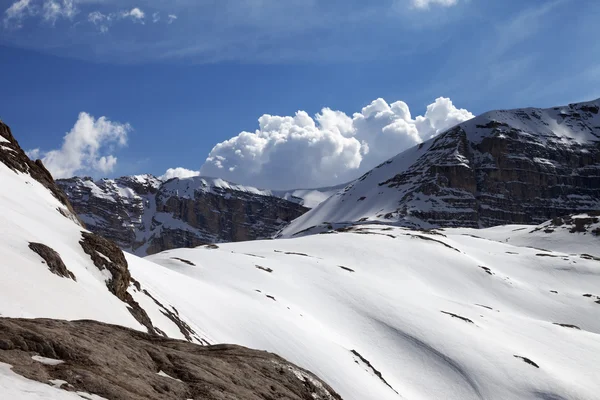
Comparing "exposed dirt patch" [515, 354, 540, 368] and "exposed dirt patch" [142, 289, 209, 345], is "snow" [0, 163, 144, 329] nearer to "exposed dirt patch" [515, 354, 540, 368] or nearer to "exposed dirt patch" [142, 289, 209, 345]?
"exposed dirt patch" [142, 289, 209, 345]

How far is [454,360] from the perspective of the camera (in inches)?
1683

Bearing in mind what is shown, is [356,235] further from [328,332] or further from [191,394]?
[191,394]

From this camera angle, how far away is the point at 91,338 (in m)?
11.5

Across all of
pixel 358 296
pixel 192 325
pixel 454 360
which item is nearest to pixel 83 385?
pixel 192 325

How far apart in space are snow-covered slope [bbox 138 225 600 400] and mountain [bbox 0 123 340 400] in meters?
6.94

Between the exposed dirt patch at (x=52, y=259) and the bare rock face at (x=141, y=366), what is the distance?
7.25 m

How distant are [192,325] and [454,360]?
2219 centimetres

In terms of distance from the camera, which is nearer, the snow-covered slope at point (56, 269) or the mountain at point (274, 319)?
the mountain at point (274, 319)

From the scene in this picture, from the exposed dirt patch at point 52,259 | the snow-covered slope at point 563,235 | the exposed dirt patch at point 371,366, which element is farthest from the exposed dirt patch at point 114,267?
the snow-covered slope at point 563,235

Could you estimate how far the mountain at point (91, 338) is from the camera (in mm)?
9547

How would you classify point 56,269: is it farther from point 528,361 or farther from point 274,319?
point 528,361

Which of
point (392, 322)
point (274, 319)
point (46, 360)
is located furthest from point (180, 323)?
point (392, 322)

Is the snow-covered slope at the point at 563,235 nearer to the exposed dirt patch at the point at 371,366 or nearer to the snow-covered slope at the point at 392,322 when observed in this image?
the snow-covered slope at the point at 392,322

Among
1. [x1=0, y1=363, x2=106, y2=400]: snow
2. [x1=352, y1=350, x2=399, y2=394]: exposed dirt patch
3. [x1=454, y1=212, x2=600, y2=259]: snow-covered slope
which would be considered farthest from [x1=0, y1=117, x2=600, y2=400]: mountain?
[x1=454, y1=212, x2=600, y2=259]: snow-covered slope
